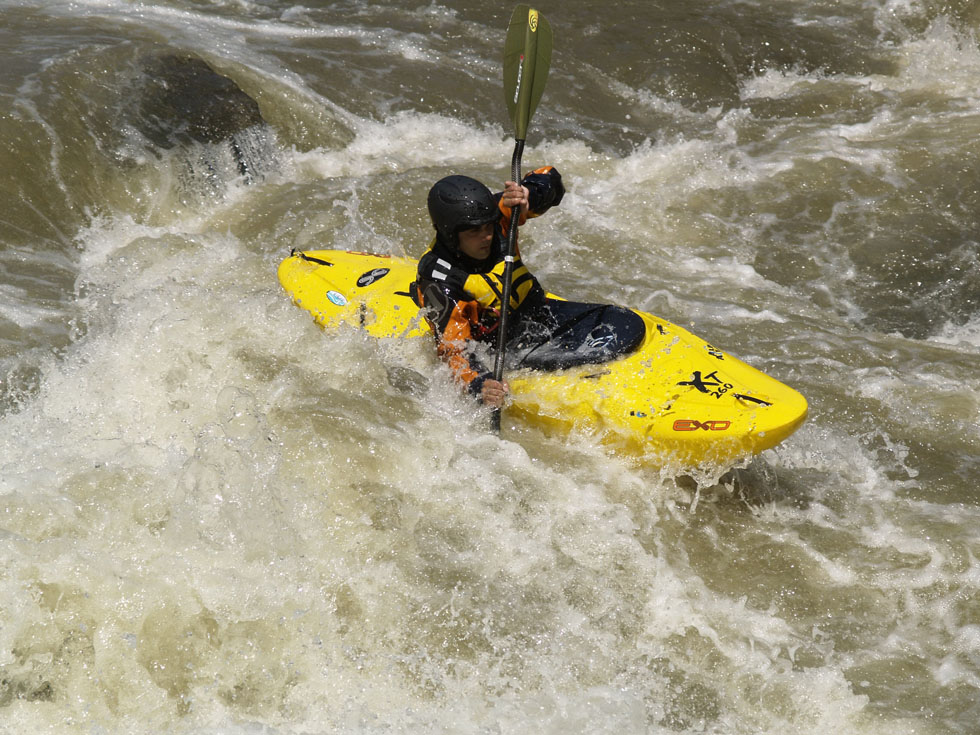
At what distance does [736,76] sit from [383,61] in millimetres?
3201

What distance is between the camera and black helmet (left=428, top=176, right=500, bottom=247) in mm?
3732

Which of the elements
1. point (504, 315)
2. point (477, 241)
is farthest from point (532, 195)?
point (504, 315)

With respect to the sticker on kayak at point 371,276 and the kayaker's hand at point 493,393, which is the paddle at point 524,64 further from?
the kayaker's hand at point 493,393

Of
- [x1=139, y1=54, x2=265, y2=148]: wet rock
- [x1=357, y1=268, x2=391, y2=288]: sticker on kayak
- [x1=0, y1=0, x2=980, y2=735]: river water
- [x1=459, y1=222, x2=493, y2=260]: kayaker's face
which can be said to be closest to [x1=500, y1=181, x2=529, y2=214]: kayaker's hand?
[x1=459, y1=222, x2=493, y2=260]: kayaker's face

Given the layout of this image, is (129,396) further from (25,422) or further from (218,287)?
(218,287)

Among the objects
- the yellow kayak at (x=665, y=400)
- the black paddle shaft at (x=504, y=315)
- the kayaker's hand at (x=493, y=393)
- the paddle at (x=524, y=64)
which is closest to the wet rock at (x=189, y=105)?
the paddle at (x=524, y=64)

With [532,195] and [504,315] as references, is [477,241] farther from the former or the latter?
[532,195]

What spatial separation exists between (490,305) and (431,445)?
663mm

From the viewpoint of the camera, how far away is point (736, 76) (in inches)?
338

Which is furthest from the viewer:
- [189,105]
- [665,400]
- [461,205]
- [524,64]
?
[189,105]

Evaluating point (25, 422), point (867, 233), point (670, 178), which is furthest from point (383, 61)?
point (25, 422)

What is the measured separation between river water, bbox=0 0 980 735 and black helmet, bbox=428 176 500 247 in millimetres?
647

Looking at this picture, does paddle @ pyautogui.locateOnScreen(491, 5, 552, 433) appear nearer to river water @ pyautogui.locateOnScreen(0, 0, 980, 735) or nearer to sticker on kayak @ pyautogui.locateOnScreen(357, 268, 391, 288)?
sticker on kayak @ pyautogui.locateOnScreen(357, 268, 391, 288)

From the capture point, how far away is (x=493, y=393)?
148 inches
